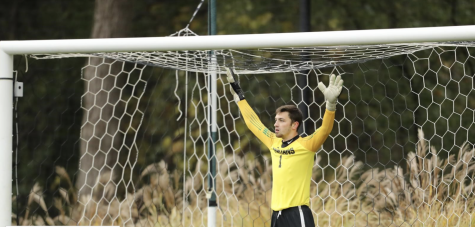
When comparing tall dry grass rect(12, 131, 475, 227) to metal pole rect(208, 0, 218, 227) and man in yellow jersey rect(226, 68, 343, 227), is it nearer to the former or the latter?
metal pole rect(208, 0, 218, 227)

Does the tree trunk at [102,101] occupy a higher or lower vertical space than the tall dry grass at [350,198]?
higher

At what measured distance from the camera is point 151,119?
25.4ft

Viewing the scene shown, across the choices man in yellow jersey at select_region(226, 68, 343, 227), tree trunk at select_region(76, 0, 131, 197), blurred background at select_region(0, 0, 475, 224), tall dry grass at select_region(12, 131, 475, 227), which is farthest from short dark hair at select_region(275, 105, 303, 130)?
tree trunk at select_region(76, 0, 131, 197)

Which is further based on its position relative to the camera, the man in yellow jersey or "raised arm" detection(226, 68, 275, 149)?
"raised arm" detection(226, 68, 275, 149)

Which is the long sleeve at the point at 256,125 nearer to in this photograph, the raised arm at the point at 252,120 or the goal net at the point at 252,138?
the raised arm at the point at 252,120

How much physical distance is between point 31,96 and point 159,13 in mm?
1960

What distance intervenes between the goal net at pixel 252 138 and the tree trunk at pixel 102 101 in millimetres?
24

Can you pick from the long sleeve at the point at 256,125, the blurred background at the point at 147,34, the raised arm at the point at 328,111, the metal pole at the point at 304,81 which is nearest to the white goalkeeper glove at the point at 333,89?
the raised arm at the point at 328,111

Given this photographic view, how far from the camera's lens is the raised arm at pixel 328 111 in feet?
10.2

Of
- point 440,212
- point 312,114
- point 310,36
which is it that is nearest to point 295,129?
point 310,36

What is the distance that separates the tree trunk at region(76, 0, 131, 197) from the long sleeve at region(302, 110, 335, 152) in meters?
3.74

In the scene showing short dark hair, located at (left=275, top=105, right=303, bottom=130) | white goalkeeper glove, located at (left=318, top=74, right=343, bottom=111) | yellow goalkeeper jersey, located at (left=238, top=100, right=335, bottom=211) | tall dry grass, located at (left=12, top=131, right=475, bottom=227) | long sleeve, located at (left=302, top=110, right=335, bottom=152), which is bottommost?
tall dry grass, located at (left=12, top=131, right=475, bottom=227)

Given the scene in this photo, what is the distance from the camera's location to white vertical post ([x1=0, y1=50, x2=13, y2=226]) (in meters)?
3.24

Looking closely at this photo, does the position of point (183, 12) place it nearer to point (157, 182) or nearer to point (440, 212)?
point (157, 182)
